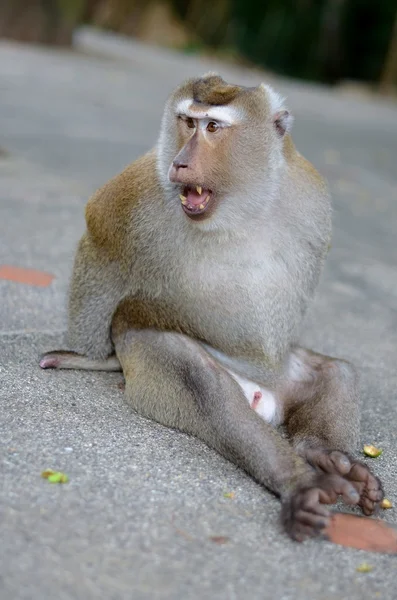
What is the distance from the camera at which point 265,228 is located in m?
3.44

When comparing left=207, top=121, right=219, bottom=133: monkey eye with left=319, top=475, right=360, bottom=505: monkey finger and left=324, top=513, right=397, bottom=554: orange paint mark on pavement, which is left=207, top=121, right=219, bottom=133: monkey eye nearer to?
left=319, top=475, right=360, bottom=505: monkey finger

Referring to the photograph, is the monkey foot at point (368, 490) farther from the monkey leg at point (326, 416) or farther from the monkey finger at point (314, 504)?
the monkey finger at point (314, 504)

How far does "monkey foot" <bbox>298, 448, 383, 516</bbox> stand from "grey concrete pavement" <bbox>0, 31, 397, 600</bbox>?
0.12 m

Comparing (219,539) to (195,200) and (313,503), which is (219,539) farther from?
(195,200)

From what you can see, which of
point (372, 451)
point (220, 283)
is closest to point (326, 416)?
point (372, 451)

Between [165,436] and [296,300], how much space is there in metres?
0.76

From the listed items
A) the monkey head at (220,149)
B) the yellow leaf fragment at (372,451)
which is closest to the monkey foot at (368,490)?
the yellow leaf fragment at (372,451)

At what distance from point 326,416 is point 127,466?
2.70 feet

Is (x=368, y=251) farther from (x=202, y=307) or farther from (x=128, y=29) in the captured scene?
(x=128, y=29)

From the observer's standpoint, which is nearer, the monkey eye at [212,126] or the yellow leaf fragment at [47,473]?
the yellow leaf fragment at [47,473]

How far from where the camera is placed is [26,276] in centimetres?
494

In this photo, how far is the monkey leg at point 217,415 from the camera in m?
2.82

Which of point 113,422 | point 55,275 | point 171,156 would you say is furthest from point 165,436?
point 55,275

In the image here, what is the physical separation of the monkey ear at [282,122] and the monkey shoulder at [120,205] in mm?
486
